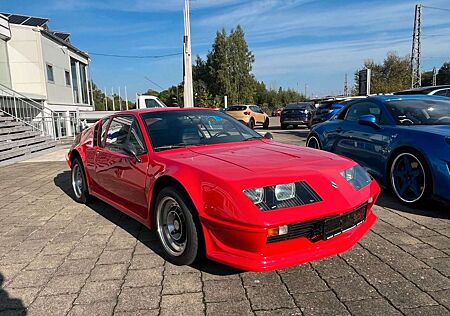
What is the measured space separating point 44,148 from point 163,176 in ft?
34.0

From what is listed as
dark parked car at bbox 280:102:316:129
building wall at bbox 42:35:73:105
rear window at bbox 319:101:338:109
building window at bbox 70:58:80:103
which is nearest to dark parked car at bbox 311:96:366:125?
rear window at bbox 319:101:338:109

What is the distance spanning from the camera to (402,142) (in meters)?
4.36

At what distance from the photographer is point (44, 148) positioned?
11.8 meters

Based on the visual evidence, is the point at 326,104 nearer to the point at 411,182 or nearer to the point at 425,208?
the point at 411,182

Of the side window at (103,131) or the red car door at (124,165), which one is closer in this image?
the red car door at (124,165)

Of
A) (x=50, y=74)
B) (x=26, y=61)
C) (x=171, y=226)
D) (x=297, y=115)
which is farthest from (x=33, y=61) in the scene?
(x=171, y=226)

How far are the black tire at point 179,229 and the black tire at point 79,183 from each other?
2166 mm

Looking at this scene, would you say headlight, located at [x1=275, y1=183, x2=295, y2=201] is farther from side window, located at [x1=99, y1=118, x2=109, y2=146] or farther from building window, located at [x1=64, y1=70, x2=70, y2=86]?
building window, located at [x1=64, y1=70, x2=70, y2=86]

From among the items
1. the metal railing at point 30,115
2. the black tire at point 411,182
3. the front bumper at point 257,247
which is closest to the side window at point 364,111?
the black tire at point 411,182

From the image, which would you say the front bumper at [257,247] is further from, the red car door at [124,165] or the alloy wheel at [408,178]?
the alloy wheel at [408,178]

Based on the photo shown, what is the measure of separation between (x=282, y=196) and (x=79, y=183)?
3706mm

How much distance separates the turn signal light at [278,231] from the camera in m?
2.32

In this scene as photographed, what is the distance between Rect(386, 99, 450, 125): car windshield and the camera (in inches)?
184

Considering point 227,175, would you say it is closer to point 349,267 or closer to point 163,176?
point 163,176
